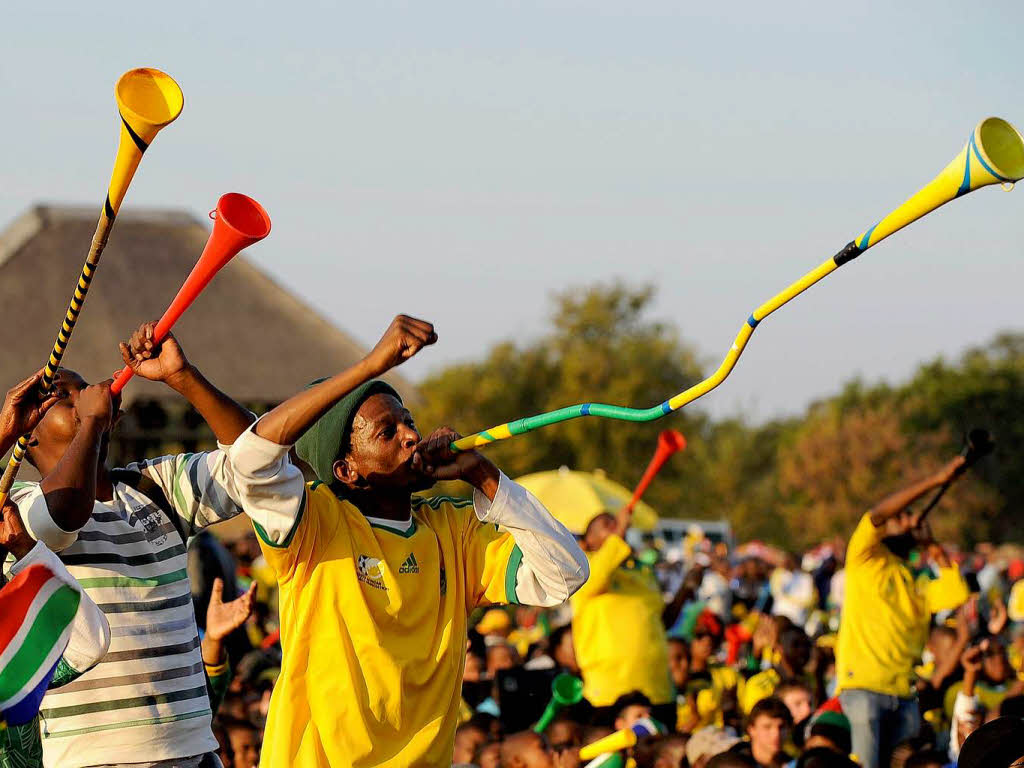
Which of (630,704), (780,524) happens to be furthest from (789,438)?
(630,704)

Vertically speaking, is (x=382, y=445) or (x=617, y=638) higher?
(x=382, y=445)

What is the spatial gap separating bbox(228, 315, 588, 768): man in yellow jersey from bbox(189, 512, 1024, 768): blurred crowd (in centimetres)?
223

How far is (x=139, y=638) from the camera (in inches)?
168

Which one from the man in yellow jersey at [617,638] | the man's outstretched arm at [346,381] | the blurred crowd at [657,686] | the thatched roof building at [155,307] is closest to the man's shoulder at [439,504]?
the man's outstretched arm at [346,381]

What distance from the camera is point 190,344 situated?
28156 mm

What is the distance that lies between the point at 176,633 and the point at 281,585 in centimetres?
39

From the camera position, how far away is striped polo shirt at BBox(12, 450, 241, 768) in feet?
13.8

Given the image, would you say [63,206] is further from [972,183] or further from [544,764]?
[972,183]

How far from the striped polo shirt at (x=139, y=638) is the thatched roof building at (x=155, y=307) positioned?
21912 millimetres

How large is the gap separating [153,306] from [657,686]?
66.6 ft

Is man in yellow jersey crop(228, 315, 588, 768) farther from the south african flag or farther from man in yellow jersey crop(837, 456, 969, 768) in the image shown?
man in yellow jersey crop(837, 456, 969, 768)

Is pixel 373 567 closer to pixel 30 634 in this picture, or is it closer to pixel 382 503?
pixel 382 503

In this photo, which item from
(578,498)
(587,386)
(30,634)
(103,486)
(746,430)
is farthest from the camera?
(746,430)

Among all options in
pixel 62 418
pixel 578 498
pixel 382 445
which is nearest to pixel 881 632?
pixel 382 445
